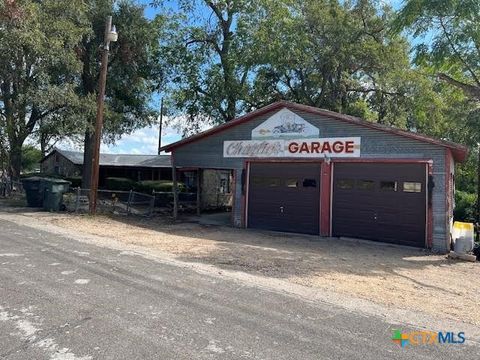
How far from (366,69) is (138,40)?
1341 centimetres

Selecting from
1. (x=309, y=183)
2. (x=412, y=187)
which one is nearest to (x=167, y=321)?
(x=412, y=187)

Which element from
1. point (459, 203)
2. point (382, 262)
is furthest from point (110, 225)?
point (459, 203)

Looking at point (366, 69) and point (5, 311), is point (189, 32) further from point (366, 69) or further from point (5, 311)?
point (5, 311)

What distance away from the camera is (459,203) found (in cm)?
2262

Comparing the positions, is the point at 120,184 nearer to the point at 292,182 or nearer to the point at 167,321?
the point at 292,182

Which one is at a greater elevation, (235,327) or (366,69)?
(366,69)

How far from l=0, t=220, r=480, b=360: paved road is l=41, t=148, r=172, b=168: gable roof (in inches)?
1132

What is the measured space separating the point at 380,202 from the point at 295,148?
3522mm

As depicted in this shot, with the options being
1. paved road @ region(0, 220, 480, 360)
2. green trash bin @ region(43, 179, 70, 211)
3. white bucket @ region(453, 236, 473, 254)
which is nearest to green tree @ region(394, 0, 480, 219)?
white bucket @ region(453, 236, 473, 254)

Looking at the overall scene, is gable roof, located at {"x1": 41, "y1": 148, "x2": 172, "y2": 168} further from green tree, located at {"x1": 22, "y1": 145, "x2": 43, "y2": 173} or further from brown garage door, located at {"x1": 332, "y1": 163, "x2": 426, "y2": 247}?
green tree, located at {"x1": 22, "y1": 145, "x2": 43, "y2": 173}

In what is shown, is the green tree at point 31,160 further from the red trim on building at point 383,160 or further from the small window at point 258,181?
the red trim on building at point 383,160

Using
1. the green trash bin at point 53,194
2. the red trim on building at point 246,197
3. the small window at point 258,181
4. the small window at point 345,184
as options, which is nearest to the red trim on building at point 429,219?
the small window at point 345,184

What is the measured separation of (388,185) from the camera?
534 inches

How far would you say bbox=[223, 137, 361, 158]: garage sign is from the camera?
14.3 meters
